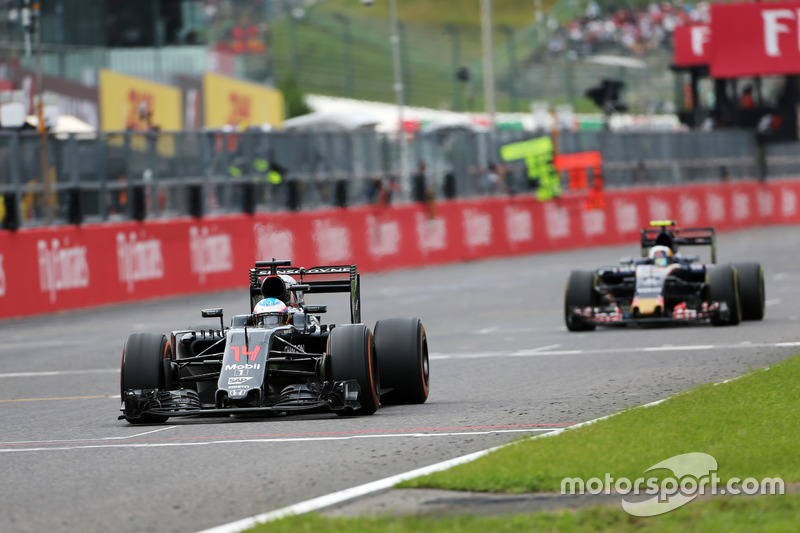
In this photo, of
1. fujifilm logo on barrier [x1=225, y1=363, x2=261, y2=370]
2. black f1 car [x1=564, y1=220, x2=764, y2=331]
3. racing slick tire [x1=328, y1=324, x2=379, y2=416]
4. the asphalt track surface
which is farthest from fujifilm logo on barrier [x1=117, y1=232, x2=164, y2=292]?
racing slick tire [x1=328, y1=324, x2=379, y2=416]

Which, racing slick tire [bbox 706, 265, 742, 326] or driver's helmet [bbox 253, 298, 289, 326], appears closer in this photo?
driver's helmet [bbox 253, 298, 289, 326]

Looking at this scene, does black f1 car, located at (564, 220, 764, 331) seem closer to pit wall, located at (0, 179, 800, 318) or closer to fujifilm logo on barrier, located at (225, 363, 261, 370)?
fujifilm logo on barrier, located at (225, 363, 261, 370)

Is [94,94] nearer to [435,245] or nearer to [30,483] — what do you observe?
[435,245]

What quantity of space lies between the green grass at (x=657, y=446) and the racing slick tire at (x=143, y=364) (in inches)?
135

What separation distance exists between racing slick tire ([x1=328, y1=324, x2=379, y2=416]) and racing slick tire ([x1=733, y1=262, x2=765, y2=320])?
8.54 m

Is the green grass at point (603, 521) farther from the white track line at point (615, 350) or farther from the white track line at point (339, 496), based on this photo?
the white track line at point (615, 350)

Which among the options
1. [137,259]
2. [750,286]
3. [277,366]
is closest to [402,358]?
[277,366]

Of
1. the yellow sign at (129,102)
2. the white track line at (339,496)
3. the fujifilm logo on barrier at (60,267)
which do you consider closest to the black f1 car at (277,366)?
the white track line at (339,496)

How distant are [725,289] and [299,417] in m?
8.03

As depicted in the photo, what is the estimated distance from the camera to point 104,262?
2692 centimetres

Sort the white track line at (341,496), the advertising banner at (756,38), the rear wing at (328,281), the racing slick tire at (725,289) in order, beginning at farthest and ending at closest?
the advertising banner at (756,38), the racing slick tire at (725,289), the rear wing at (328,281), the white track line at (341,496)

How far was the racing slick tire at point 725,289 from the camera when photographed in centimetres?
1864

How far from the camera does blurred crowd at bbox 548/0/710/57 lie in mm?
69500

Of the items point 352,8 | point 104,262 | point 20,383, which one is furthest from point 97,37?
point 352,8
